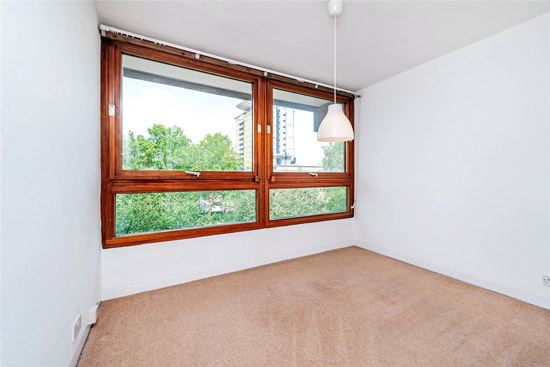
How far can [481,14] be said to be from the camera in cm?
203

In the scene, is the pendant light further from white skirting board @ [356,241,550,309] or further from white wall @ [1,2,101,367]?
white skirting board @ [356,241,550,309]

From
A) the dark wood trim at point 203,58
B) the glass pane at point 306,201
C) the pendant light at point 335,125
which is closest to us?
the pendant light at point 335,125

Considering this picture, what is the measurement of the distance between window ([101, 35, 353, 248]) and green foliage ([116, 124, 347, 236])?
0.03 ft

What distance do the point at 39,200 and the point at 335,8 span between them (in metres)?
2.30

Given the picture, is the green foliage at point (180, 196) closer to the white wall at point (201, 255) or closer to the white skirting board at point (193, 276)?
the white wall at point (201, 255)

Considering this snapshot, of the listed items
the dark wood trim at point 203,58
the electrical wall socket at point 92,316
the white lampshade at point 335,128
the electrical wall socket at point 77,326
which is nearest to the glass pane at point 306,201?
the white lampshade at point 335,128

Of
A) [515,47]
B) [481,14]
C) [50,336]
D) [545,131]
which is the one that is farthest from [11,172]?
[515,47]

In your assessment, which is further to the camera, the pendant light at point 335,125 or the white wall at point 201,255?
the white wall at point 201,255

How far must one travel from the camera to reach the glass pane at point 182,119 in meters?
2.36

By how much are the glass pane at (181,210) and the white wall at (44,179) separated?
598 millimetres

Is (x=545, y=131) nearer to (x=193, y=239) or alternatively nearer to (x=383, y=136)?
(x=383, y=136)

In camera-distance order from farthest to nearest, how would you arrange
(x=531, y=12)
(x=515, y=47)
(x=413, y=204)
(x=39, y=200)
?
1. (x=413, y=204)
2. (x=515, y=47)
3. (x=531, y=12)
4. (x=39, y=200)

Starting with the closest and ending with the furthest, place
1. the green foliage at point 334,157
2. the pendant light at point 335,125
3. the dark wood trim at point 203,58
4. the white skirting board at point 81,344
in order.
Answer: the white skirting board at point 81,344 < the pendant light at point 335,125 < the dark wood trim at point 203,58 < the green foliage at point 334,157

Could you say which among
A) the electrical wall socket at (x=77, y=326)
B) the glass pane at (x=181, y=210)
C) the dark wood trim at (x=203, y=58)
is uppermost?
the dark wood trim at (x=203, y=58)
